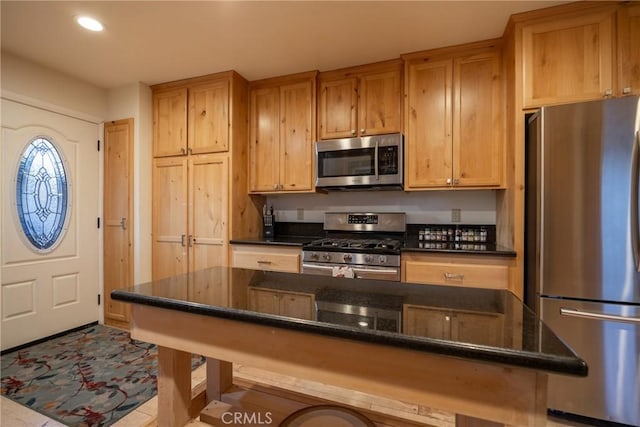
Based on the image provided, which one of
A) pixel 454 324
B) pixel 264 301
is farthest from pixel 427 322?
pixel 264 301

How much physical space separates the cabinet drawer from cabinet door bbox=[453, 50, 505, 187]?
0.68m

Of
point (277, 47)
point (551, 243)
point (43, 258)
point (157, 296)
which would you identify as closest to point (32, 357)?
point (43, 258)

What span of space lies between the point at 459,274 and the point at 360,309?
1.49 meters

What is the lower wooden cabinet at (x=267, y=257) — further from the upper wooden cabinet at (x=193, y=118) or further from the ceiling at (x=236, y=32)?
the ceiling at (x=236, y=32)

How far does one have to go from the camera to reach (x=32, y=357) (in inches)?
95.7

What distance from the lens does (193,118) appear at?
9.80 ft

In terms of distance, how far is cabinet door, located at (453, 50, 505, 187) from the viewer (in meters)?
2.29

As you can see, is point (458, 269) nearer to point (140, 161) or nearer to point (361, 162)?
point (361, 162)

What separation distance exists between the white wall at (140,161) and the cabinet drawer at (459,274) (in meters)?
2.60

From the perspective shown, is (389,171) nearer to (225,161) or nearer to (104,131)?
(225,161)

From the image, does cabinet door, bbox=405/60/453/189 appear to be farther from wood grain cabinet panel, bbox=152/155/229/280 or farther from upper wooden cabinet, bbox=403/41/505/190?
wood grain cabinet panel, bbox=152/155/229/280

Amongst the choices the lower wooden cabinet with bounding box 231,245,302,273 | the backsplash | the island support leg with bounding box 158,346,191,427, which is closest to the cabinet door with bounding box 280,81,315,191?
the backsplash

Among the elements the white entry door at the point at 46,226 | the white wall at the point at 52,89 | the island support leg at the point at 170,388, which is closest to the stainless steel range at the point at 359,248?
the island support leg at the point at 170,388

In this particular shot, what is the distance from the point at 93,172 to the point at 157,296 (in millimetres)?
2921
